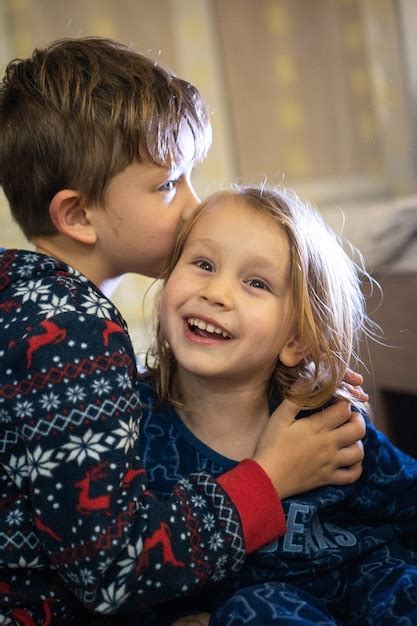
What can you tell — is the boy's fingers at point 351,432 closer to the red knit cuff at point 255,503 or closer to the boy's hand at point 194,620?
the red knit cuff at point 255,503

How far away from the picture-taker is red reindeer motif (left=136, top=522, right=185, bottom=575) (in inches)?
37.7

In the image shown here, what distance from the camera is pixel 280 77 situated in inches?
116

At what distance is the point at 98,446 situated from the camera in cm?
95

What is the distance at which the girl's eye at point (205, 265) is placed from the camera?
116cm

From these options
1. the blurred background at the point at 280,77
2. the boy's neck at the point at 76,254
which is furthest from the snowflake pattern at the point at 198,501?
the blurred background at the point at 280,77

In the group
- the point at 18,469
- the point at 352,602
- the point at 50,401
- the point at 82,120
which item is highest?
the point at 82,120

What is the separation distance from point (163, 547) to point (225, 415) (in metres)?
0.27

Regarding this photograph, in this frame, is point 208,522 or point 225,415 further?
point 225,415

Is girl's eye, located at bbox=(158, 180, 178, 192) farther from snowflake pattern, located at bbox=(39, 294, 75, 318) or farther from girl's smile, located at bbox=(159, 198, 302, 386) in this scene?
snowflake pattern, located at bbox=(39, 294, 75, 318)

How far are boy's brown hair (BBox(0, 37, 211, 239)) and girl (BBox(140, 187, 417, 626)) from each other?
14cm

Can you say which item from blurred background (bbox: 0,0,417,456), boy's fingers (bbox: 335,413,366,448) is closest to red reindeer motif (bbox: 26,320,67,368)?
boy's fingers (bbox: 335,413,366,448)

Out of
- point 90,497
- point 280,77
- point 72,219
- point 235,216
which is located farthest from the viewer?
point 280,77

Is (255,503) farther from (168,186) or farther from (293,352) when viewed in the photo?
(168,186)

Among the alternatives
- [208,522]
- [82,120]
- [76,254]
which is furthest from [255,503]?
[82,120]
